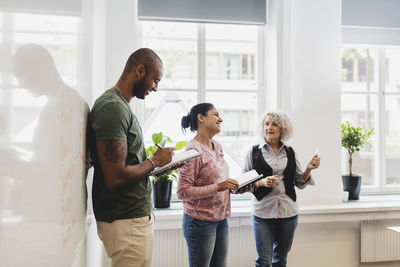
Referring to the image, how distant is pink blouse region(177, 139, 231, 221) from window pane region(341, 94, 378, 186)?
219 centimetres

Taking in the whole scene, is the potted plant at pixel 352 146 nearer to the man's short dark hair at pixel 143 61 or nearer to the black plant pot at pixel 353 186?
the black plant pot at pixel 353 186

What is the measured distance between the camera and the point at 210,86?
3.08 m

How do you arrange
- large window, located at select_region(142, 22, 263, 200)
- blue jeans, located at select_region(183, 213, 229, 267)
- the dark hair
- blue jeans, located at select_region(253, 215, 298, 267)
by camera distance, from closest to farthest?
blue jeans, located at select_region(183, 213, 229, 267) < the dark hair < blue jeans, located at select_region(253, 215, 298, 267) < large window, located at select_region(142, 22, 263, 200)

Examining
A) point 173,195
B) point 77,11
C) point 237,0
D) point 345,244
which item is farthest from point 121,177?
point 345,244

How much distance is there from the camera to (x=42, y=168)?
0.56 meters

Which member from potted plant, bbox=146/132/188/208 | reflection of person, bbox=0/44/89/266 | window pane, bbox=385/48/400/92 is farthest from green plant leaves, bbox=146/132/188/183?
window pane, bbox=385/48/400/92

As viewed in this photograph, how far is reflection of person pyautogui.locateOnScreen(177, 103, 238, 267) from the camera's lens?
1764 millimetres

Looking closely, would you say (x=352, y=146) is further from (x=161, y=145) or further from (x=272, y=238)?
(x=161, y=145)

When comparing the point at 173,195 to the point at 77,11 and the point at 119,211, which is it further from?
the point at 77,11

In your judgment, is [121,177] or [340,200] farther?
[340,200]

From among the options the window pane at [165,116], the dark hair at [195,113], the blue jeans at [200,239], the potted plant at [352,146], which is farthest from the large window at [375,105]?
the blue jeans at [200,239]

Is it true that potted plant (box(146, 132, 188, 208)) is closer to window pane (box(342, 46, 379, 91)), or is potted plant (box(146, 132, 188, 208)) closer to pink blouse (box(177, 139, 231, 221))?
pink blouse (box(177, 139, 231, 221))

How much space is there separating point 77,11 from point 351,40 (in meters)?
3.10

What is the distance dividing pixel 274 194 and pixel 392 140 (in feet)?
7.49
